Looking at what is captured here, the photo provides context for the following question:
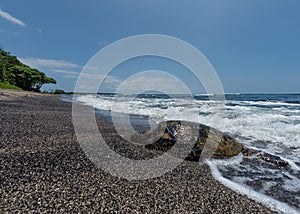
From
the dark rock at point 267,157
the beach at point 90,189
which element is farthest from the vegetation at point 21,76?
the dark rock at point 267,157

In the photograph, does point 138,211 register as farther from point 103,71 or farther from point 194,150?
point 103,71

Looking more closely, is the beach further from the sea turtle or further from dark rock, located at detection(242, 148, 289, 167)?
dark rock, located at detection(242, 148, 289, 167)

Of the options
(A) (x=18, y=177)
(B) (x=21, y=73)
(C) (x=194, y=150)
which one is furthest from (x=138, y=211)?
(B) (x=21, y=73)

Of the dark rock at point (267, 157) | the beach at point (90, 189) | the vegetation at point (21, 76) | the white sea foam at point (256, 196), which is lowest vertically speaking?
the white sea foam at point (256, 196)

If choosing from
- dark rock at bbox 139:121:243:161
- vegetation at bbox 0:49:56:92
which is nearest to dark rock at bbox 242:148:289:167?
dark rock at bbox 139:121:243:161

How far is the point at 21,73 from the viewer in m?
36.1

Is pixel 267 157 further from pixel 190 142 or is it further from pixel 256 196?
pixel 256 196

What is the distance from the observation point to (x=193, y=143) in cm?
436

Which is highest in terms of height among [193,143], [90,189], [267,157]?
[193,143]

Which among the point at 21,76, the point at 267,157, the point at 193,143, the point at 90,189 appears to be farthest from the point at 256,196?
the point at 21,76

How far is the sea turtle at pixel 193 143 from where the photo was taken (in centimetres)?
417

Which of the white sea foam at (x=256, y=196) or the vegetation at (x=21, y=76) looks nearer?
the white sea foam at (x=256, y=196)

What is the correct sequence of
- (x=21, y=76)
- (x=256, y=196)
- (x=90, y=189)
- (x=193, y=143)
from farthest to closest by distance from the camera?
(x=21, y=76), (x=193, y=143), (x=256, y=196), (x=90, y=189)

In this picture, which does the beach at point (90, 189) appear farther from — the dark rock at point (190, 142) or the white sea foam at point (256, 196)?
the dark rock at point (190, 142)
